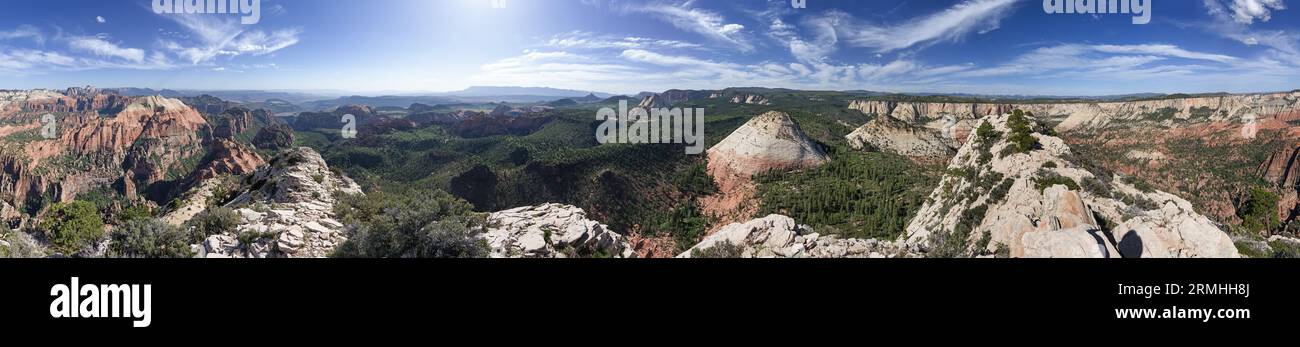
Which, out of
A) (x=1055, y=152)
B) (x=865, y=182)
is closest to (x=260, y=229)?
(x=1055, y=152)

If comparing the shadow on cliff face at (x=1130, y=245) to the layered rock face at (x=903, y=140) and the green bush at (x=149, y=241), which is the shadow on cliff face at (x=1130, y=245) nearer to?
the green bush at (x=149, y=241)

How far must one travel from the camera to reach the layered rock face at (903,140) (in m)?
64.8

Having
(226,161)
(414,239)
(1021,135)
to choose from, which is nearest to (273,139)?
(226,161)

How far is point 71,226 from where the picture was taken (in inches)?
772

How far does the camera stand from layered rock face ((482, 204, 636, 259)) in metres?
16.3

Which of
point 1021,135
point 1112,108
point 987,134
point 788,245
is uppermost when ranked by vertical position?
point 1112,108

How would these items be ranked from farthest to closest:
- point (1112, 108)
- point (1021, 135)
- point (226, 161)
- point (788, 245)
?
point (1112, 108)
point (226, 161)
point (1021, 135)
point (788, 245)

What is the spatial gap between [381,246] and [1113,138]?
129 meters

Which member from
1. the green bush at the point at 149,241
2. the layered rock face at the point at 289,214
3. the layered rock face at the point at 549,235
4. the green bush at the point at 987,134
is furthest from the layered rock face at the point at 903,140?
the green bush at the point at 149,241

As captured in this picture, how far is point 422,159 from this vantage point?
101m

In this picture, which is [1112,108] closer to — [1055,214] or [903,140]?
[903,140]

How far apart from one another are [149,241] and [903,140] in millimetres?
72915

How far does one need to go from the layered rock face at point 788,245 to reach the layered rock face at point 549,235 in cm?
352

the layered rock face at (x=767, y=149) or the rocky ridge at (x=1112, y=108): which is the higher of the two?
the rocky ridge at (x=1112, y=108)
